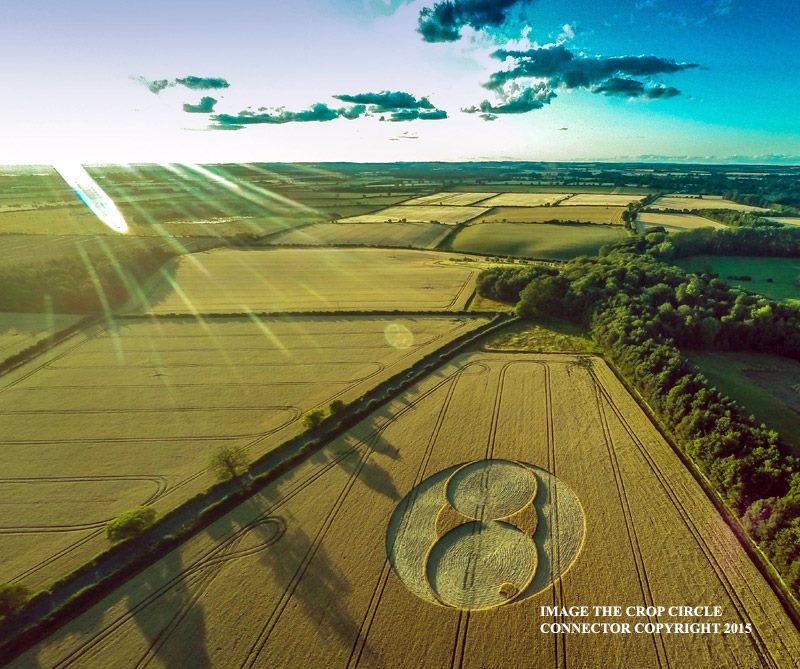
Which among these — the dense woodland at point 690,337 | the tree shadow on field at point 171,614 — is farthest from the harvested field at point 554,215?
the tree shadow on field at point 171,614

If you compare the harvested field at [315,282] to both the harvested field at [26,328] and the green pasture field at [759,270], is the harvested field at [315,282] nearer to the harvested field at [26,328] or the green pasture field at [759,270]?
the harvested field at [26,328]

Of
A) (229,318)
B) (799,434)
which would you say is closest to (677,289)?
(799,434)

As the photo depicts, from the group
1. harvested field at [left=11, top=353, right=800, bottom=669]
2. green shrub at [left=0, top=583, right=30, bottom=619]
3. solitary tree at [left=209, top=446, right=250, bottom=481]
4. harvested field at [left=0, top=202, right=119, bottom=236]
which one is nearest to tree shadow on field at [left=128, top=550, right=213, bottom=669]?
harvested field at [left=11, top=353, right=800, bottom=669]

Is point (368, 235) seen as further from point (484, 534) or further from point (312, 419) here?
point (484, 534)

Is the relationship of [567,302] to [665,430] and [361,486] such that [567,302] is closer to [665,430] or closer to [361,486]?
[665,430]

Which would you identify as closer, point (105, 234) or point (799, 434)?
point (799, 434)

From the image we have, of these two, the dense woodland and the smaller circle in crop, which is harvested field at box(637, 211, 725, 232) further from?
the smaller circle in crop
